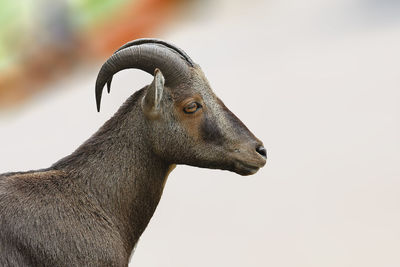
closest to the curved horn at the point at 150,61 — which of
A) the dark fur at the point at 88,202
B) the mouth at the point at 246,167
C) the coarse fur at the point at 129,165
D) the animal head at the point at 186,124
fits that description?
the animal head at the point at 186,124

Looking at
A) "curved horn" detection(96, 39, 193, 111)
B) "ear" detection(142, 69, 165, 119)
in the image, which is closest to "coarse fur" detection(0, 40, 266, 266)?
"ear" detection(142, 69, 165, 119)

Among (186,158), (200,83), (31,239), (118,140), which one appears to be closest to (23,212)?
(31,239)

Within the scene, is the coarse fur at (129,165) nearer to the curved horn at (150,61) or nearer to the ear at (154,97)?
the ear at (154,97)

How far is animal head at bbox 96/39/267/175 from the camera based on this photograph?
926 centimetres

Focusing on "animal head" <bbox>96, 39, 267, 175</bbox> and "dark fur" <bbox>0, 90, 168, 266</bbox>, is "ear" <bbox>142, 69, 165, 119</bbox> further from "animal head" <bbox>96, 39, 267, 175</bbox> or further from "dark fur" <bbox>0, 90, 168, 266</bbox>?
"dark fur" <bbox>0, 90, 168, 266</bbox>

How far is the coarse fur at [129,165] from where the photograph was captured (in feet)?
29.2

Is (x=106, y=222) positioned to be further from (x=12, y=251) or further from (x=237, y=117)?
(x=237, y=117)

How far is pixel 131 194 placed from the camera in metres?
9.46

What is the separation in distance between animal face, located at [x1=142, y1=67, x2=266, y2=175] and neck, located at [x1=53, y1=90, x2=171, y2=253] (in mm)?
254

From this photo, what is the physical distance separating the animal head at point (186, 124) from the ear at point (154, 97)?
1 centimetres

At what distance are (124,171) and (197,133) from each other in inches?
48.7

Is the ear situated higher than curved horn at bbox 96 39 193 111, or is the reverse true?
curved horn at bbox 96 39 193 111

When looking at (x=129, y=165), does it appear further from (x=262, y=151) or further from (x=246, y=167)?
(x=262, y=151)

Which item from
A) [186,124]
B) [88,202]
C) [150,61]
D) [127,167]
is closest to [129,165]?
[127,167]
